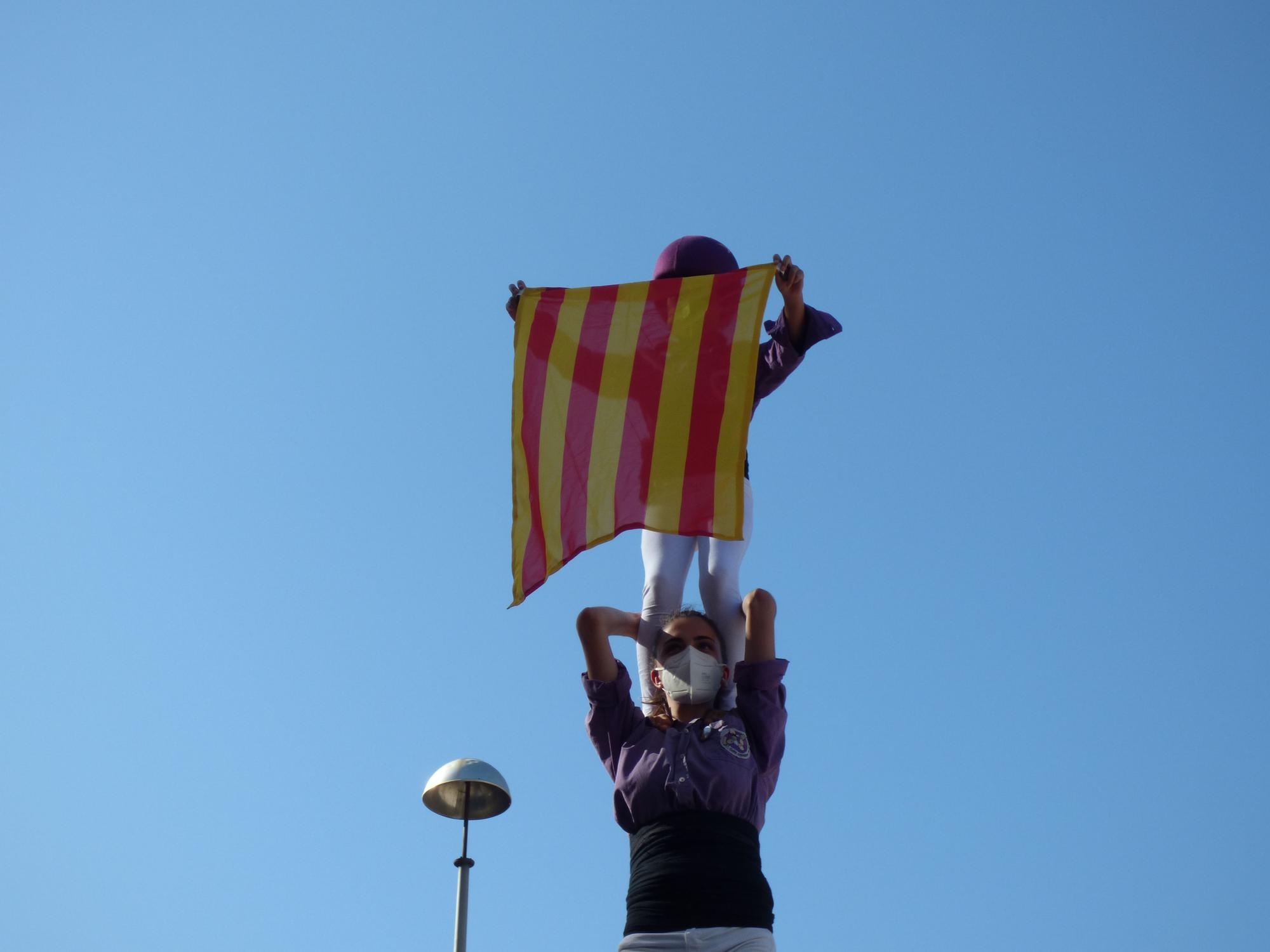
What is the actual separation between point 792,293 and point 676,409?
784 millimetres

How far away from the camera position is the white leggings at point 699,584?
6617mm

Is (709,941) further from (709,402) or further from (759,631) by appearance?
(709,402)

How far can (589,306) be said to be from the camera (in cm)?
765

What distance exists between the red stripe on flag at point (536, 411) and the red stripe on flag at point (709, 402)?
27.9 inches

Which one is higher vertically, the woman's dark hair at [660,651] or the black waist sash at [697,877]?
the woman's dark hair at [660,651]

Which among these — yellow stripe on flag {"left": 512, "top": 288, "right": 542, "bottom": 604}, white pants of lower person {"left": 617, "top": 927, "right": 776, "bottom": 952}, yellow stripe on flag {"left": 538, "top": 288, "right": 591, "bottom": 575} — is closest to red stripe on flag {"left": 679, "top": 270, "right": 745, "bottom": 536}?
yellow stripe on flag {"left": 538, "top": 288, "right": 591, "bottom": 575}

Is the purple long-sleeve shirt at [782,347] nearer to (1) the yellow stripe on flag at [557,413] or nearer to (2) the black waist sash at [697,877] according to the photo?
(1) the yellow stripe on flag at [557,413]

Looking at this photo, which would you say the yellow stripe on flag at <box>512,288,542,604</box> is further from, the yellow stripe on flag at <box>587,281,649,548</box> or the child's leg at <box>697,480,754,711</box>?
the child's leg at <box>697,480,754,711</box>

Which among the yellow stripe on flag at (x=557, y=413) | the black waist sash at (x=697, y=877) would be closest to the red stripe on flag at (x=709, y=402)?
the yellow stripe on flag at (x=557, y=413)

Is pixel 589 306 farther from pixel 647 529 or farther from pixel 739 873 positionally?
pixel 739 873

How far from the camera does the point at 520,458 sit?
23.9 feet

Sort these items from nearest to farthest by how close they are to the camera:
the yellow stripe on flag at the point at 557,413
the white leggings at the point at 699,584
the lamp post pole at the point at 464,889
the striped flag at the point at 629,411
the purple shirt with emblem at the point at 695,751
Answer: the purple shirt with emblem at the point at 695,751 → the white leggings at the point at 699,584 → the striped flag at the point at 629,411 → the yellow stripe on flag at the point at 557,413 → the lamp post pole at the point at 464,889

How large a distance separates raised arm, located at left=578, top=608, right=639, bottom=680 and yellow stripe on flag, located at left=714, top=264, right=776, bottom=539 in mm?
669

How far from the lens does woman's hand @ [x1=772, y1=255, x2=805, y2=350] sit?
23.5 feet
